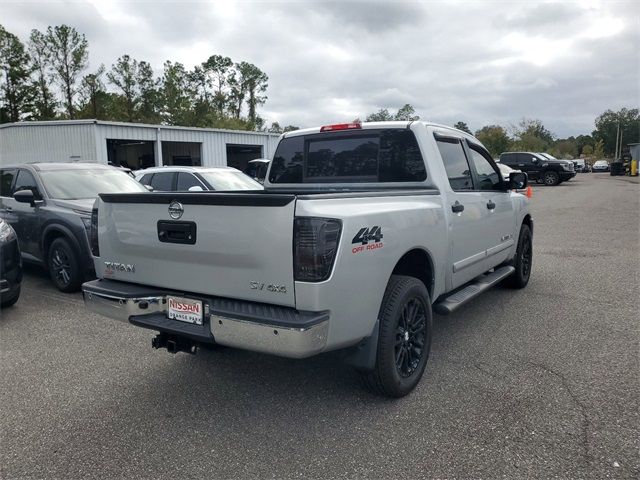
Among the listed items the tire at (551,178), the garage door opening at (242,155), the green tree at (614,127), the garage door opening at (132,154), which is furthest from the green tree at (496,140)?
the green tree at (614,127)

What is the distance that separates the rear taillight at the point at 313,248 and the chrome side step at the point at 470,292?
1.65m

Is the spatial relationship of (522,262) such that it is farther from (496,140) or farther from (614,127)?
(614,127)

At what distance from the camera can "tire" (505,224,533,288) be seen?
243 inches

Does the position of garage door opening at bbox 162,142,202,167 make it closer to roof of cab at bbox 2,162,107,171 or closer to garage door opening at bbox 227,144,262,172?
garage door opening at bbox 227,144,262,172

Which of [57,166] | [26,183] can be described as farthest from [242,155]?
[26,183]

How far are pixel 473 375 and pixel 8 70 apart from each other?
51598mm

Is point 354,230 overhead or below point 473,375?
overhead

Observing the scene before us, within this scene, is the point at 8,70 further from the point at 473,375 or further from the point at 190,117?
the point at 473,375

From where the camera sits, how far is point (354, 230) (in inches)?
109

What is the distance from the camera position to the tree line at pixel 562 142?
5919 cm

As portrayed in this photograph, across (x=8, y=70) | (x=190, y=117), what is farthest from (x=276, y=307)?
(x=190, y=117)

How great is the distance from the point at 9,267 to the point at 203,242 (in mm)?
3602

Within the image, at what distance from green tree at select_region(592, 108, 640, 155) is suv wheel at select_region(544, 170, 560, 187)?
8466 cm

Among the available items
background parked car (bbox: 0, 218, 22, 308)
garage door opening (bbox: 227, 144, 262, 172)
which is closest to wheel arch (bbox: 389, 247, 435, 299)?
background parked car (bbox: 0, 218, 22, 308)
